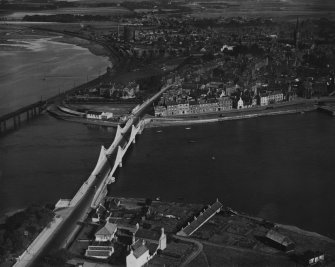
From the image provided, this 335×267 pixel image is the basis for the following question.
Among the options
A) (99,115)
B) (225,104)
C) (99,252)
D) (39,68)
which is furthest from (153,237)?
(39,68)

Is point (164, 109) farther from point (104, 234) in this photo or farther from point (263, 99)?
point (104, 234)

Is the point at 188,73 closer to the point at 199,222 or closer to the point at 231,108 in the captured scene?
the point at 231,108

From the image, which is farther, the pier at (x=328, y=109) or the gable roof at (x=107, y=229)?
the pier at (x=328, y=109)

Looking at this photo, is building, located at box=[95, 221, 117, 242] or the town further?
building, located at box=[95, 221, 117, 242]

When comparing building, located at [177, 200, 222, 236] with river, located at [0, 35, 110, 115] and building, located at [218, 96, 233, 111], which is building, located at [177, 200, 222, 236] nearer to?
building, located at [218, 96, 233, 111]

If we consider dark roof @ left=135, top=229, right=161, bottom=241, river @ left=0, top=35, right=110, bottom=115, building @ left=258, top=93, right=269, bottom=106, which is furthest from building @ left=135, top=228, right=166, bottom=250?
building @ left=258, top=93, right=269, bottom=106

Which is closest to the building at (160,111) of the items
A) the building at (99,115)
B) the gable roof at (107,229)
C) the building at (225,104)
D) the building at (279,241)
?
the building at (99,115)

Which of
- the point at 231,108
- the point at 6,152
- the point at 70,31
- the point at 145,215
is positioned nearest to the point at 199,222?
the point at 145,215

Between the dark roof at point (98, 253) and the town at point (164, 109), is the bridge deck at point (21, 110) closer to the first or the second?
the town at point (164, 109)

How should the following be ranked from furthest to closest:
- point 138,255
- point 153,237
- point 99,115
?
1. point 99,115
2. point 153,237
3. point 138,255

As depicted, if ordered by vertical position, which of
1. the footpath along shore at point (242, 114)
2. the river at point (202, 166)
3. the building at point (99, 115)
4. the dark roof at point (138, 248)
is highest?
the dark roof at point (138, 248)

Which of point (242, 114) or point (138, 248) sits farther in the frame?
Result: point (242, 114)
